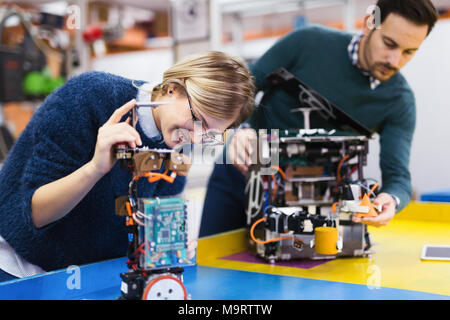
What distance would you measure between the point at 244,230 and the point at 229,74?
23.2 inches

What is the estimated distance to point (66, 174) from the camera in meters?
0.96

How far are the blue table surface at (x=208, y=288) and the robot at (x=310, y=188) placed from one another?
7.2 inches

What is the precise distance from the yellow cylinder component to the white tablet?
0.41 m

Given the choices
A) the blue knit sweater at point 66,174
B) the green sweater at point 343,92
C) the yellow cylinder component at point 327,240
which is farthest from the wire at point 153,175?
the green sweater at point 343,92

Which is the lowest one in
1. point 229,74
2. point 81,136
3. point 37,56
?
point 81,136

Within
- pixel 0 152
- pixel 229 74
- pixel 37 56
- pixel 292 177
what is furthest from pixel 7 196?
pixel 37 56

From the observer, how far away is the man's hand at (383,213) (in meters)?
1.22

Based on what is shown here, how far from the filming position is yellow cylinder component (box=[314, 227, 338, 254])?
0.98m

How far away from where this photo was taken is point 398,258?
1.28 metres

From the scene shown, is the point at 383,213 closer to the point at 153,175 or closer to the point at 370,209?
the point at 370,209

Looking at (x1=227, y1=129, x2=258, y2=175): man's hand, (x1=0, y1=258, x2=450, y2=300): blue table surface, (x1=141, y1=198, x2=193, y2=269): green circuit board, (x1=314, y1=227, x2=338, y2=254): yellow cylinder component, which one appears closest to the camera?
(x1=141, y1=198, x2=193, y2=269): green circuit board

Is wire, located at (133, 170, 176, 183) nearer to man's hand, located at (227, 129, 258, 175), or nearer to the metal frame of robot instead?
the metal frame of robot

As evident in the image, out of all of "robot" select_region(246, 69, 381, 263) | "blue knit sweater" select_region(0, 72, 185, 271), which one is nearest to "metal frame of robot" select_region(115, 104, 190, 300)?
"blue knit sweater" select_region(0, 72, 185, 271)

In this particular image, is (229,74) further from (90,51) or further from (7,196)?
(90,51)
